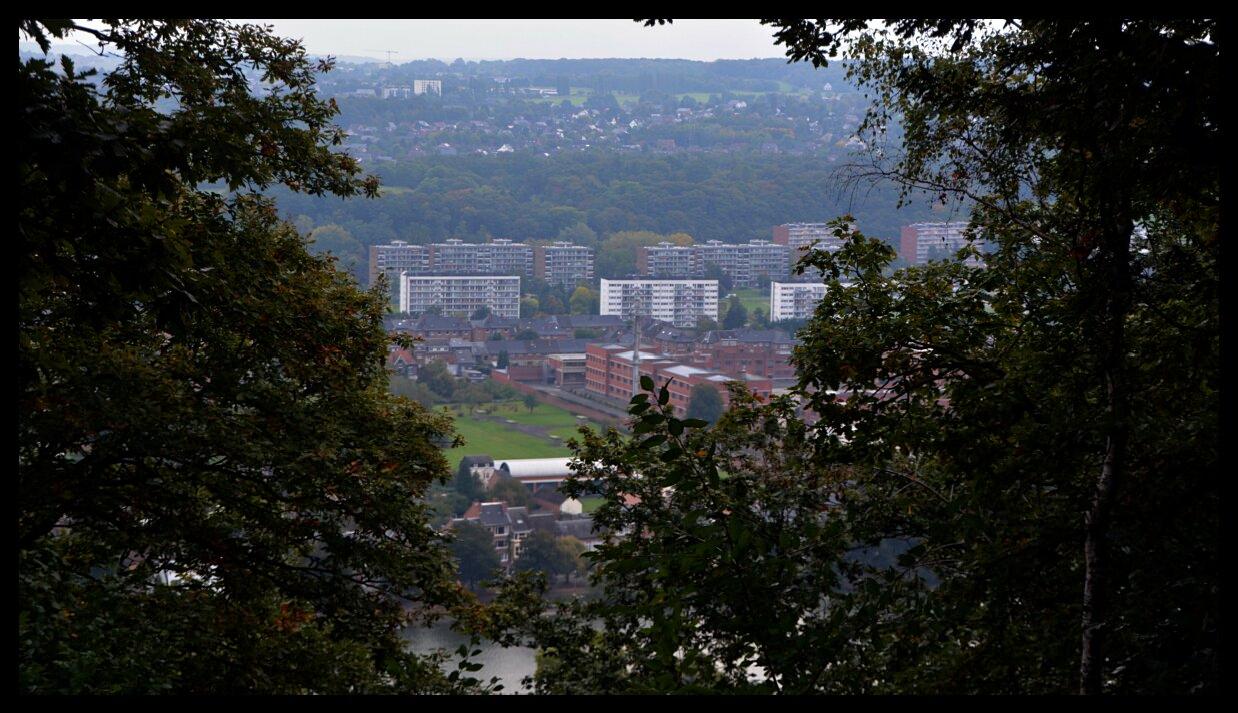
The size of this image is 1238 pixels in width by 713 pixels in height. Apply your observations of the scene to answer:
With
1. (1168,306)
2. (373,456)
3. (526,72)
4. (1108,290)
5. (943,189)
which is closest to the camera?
(1108,290)

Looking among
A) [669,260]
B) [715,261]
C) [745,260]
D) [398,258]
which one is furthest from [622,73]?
[745,260]

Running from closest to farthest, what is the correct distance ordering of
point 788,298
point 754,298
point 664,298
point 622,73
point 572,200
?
point 788,298 → point 754,298 → point 664,298 → point 572,200 → point 622,73

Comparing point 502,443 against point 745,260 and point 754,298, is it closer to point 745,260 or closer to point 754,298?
point 754,298

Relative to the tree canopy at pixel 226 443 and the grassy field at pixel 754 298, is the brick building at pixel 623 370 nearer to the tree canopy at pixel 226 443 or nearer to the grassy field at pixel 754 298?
the grassy field at pixel 754 298

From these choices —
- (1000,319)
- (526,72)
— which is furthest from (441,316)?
(526,72)

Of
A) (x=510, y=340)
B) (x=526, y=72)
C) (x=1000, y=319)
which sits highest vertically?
(x=526, y=72)

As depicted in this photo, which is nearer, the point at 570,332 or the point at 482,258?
the point at 570,332

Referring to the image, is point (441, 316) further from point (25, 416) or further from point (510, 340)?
point (25, 416)
